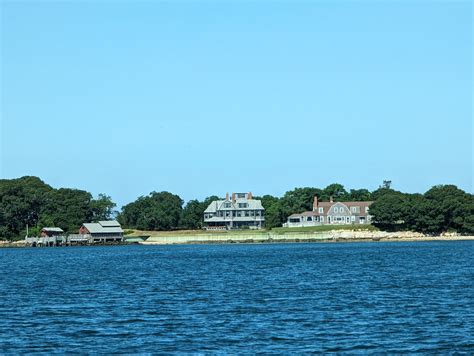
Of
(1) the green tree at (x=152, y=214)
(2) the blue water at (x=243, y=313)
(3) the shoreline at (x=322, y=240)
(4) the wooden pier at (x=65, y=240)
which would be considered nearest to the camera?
A: (2) the blue water at (x=243, y=313)

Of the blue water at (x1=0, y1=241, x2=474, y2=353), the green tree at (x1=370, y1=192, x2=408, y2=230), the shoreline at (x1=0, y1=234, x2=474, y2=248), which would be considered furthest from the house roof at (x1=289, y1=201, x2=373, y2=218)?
the blue water at (x1=0, y1=241, x2=474, y2=353)

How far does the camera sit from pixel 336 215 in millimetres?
182250

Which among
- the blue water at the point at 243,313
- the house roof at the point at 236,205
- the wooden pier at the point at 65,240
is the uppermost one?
the house roof at the point at 236,205

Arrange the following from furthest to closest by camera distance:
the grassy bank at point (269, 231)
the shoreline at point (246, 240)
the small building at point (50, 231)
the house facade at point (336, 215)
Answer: the house facade at point (336, 215)
the grassy bank at point (269, 231)
the small building at point (50, 231)
the shoreline at point (246, 240)

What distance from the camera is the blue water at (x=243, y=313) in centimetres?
3294

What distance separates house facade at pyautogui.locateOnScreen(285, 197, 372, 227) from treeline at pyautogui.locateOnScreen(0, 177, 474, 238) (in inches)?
180

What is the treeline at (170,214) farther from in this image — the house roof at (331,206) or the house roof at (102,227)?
the house roof at (102,227)

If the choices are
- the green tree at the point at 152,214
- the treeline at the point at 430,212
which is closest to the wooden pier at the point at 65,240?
the green tree at the point at 152,214

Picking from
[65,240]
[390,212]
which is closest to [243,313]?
[390,212]

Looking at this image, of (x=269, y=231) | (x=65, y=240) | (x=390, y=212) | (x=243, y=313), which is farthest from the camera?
(x=269, y=231)

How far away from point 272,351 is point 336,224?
151 m

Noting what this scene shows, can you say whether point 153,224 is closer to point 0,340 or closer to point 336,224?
point 336,224

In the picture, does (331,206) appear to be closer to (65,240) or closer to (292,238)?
(292,238)

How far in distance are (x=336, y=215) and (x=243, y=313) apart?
141810 mm
